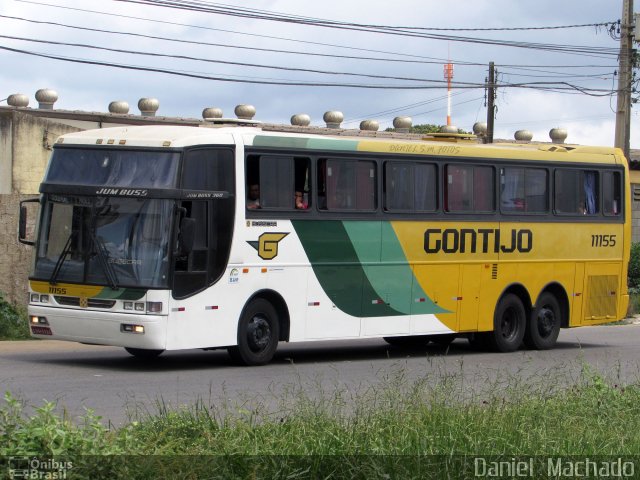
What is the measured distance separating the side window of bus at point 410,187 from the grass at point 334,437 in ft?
27.0

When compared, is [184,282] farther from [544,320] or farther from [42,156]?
[42,156]

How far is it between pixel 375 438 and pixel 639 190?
34.4 metres

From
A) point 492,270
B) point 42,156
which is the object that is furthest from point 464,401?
point 42,156

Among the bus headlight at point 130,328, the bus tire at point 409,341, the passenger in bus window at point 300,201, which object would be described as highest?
the passenger in bus window at point 300,201

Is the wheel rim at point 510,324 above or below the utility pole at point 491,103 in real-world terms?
below

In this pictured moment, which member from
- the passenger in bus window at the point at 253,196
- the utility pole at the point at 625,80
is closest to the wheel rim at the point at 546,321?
the passenger in bus window at the point at 253,196

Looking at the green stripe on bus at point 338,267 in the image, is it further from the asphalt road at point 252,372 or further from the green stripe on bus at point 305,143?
the green stripe on bus at point 305,143

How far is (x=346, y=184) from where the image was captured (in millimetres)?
17859

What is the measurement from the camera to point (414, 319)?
18891 millimetres

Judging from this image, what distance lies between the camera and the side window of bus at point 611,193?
879 inches

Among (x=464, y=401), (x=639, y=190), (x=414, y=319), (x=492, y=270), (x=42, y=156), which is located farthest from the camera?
(x=639, y=190)

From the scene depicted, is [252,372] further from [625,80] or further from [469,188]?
[625,80]

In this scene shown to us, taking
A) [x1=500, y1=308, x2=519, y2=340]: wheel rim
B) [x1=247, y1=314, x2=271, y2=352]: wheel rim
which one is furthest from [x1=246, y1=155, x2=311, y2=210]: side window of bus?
[x1=500, y1=308, x2=519, y2=340]: wheel rim

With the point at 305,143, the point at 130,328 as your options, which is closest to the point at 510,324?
the point at 305,143
